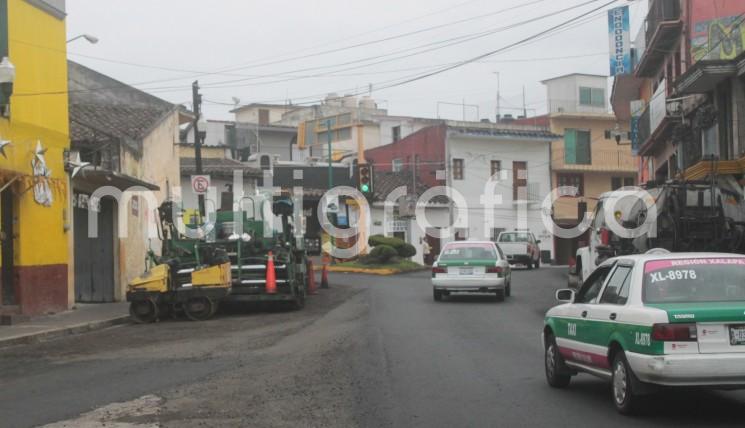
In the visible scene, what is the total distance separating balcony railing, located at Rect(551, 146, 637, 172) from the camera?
202 feet

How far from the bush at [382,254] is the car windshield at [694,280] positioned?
114ft

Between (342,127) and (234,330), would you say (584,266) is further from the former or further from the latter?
(342,127)

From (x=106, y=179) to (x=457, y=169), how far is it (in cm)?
3527

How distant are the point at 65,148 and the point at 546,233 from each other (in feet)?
138

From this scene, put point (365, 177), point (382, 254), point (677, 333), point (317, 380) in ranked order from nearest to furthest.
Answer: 1. point (677, 333)
2. point (317, 380)
3. point (365, 177)
4. point (382, 254)

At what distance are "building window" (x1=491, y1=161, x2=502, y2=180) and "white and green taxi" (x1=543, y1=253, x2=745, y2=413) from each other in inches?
1943

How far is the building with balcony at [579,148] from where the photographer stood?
61875mm

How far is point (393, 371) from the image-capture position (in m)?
12.4

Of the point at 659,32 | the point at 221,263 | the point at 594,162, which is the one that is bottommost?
the point at 221,263

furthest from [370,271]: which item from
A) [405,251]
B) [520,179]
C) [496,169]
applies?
[520,179]

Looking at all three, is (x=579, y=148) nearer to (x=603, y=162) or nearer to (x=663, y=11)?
(x=603, y=162)

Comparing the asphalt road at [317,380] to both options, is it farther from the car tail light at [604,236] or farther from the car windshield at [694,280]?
the car tail light at [604,236]

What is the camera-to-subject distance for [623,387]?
8938 millimetres

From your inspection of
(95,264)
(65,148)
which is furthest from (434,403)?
(95,264)
